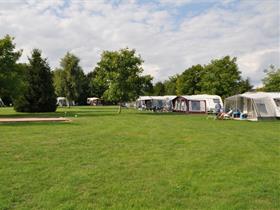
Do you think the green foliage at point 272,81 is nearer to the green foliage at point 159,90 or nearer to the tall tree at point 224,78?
the tall tree at point 224,78

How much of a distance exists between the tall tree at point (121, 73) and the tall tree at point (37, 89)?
6043mm

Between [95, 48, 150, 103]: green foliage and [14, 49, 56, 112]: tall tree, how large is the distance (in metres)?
5.48

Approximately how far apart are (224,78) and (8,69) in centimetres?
3147

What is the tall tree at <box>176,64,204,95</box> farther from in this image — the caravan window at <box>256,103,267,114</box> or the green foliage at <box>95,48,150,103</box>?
the caravan window at <box>256,103,267,114</box>

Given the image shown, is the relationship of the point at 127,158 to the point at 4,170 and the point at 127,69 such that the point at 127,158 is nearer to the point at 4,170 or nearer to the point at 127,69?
the point at 4,170

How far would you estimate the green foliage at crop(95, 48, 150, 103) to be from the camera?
3609 cm

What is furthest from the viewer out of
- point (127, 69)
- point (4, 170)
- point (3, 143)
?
point (127, 69)

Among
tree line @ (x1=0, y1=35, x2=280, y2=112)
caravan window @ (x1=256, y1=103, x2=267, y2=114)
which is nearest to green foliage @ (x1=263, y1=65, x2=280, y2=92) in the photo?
tree line @ (x1=0, y1=35, x2=280, y2=112)

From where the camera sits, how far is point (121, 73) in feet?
119

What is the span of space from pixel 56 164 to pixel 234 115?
2236 cm

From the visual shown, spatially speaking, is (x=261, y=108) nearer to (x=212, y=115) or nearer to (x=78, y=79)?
(x=212, y=115)

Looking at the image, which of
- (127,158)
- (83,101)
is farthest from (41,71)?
(83,101)

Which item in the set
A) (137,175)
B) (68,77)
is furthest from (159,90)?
(137,175)

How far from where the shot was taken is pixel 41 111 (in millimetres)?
37250
